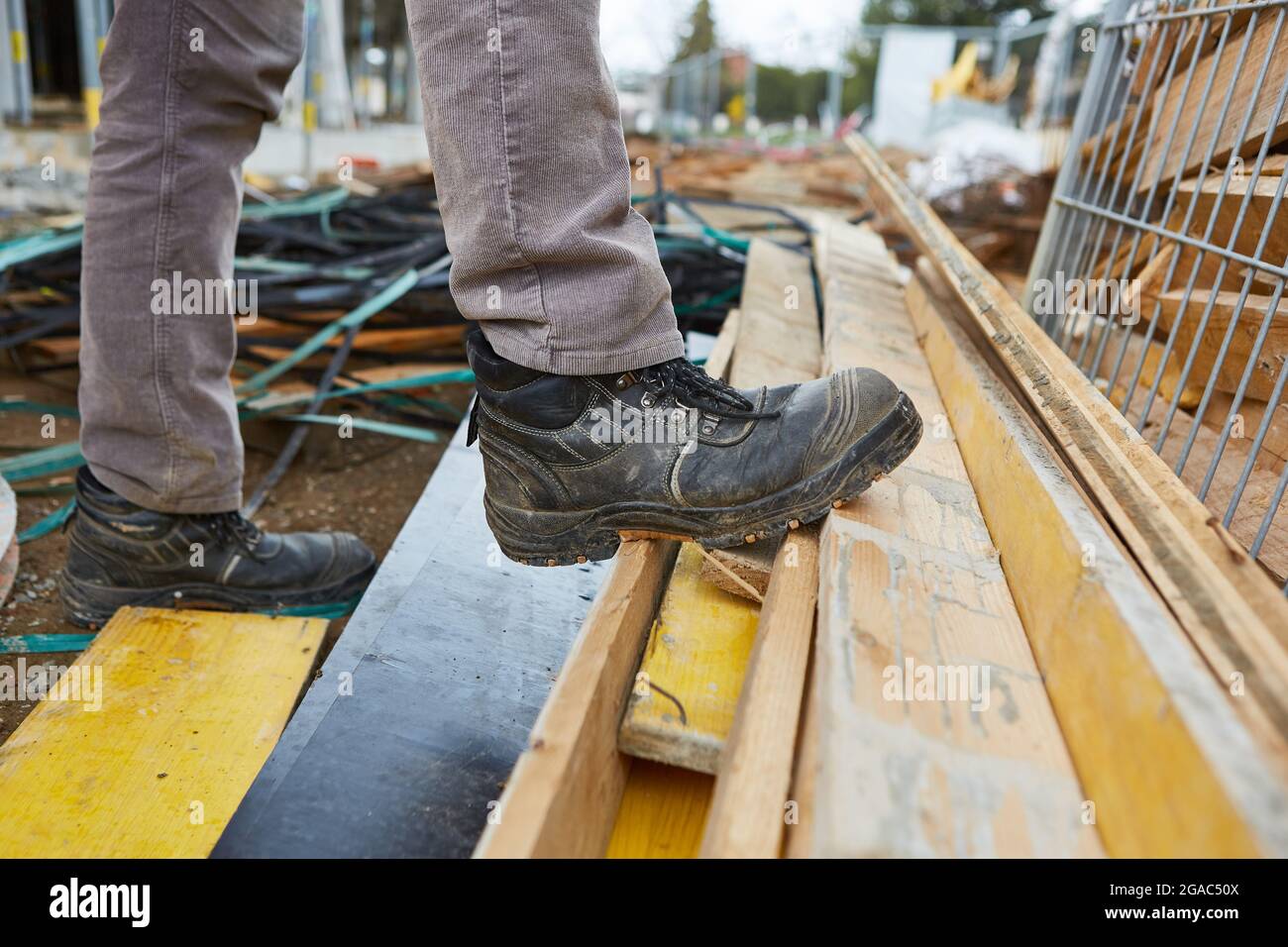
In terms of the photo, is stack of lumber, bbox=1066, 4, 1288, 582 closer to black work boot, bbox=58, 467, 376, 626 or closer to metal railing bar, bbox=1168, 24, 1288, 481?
metal railing bar, bbox=1168, 24, 1288, 481

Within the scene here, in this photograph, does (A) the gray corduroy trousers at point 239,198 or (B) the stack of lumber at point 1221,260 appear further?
(B) the stack of lumber at point 1221,260

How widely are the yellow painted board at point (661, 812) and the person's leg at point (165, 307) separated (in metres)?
1.12

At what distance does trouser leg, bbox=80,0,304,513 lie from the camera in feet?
5.03

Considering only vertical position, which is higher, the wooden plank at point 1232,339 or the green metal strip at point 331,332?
the wooden plank at point 1232,339

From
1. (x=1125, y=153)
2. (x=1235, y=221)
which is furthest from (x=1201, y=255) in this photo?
(x=1125, y=153)

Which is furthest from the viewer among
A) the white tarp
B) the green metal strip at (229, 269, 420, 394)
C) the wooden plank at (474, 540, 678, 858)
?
the white tarp

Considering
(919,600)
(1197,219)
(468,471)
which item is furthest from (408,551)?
(1197,219)

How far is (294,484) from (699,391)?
1805mm

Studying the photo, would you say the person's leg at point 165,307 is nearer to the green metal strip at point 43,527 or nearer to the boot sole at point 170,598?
the boot sole at point 170,598

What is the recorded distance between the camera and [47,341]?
122 inches

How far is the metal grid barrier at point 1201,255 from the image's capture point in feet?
5.13

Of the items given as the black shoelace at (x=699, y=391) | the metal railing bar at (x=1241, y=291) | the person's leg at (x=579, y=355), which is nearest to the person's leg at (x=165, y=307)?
the person's leg at (x=579, y=355)

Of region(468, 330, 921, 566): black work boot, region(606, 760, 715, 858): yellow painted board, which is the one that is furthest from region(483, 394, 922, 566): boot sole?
region(606, 760, 715, 858): yellow painted board

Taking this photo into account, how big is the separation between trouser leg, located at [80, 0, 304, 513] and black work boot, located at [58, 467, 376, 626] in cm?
8
